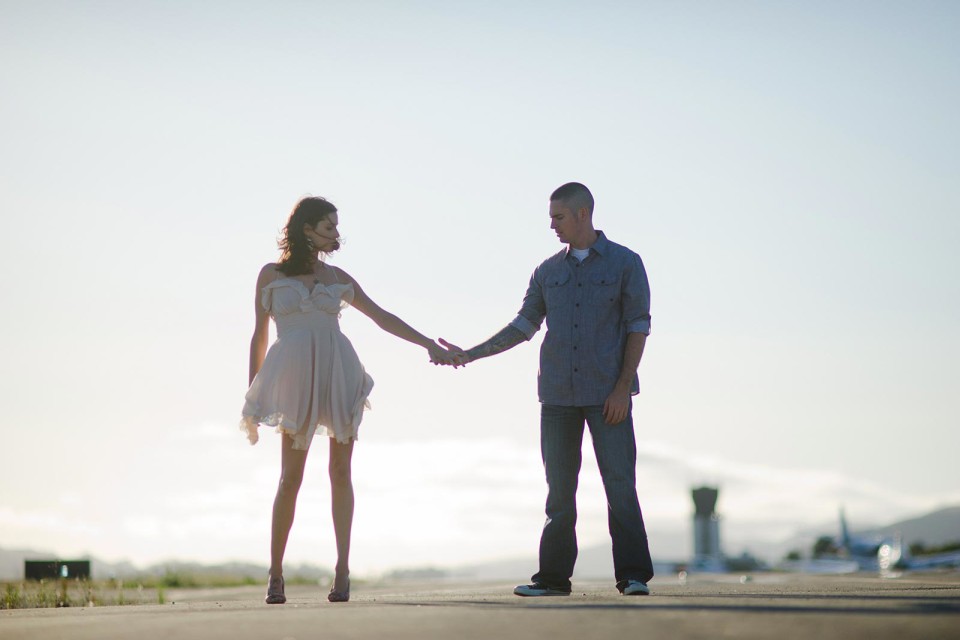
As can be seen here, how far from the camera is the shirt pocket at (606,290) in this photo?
779 cm

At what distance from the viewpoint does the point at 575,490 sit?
789 centimetres

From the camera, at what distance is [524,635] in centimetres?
409

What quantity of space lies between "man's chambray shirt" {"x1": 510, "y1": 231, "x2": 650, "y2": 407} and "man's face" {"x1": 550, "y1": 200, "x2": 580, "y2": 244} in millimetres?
155

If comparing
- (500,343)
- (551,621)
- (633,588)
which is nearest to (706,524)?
(500,343)

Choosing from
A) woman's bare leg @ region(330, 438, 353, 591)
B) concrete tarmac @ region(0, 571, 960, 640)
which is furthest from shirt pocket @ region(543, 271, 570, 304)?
concrete tarmac @ region(0, 571, 960, 640)

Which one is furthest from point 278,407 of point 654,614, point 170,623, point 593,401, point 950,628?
point 950,628

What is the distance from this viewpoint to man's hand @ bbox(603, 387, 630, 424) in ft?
24.8

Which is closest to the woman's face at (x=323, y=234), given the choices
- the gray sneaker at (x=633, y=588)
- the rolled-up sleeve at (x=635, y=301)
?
the rolled-up sleeve at (x=635, y=301)

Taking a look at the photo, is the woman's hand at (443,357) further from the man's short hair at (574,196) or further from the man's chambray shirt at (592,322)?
the man's short hair at (574,196)

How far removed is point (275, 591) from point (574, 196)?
304 centimetres

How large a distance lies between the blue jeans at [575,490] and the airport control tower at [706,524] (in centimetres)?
3308

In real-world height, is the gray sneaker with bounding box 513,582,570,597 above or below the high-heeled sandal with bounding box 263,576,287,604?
below

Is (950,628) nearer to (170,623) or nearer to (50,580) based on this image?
(170,623)

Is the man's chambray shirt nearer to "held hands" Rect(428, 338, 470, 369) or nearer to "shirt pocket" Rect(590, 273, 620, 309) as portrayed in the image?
"shirt pocket" Rect(590, 273, 620, 309)
